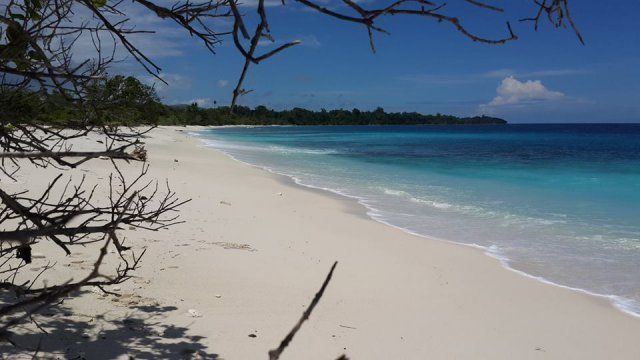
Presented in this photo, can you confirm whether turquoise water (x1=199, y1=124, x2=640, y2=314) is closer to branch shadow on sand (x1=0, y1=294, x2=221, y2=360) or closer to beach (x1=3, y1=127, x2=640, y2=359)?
beach (x1=3, y1=127, x2=640, y2=359)

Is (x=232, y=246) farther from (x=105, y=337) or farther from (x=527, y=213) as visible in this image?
(x=527, y=213)

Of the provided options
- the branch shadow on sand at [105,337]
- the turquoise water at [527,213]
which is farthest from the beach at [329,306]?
the turquoise water at [527,213]

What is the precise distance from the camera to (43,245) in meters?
5.22

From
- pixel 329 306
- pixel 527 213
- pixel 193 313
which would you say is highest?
pixel 193 313

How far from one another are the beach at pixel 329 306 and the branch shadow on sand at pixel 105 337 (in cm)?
1

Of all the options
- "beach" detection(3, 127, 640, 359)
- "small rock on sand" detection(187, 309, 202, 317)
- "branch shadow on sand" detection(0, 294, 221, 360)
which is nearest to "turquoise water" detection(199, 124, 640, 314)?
"beach" detection(3, 127, 640, 359)

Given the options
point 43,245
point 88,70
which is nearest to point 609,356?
point 88,70

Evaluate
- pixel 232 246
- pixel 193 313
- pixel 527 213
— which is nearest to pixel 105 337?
pixel 193 313

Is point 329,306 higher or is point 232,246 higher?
point 232,246

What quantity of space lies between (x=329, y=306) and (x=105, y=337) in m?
1.78

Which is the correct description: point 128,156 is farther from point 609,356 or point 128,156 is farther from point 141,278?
point 609,356

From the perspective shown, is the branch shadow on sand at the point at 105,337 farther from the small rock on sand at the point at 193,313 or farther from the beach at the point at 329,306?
the small rock on sand at the point at 193,313

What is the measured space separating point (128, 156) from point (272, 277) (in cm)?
408

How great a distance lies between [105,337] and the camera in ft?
11.6
